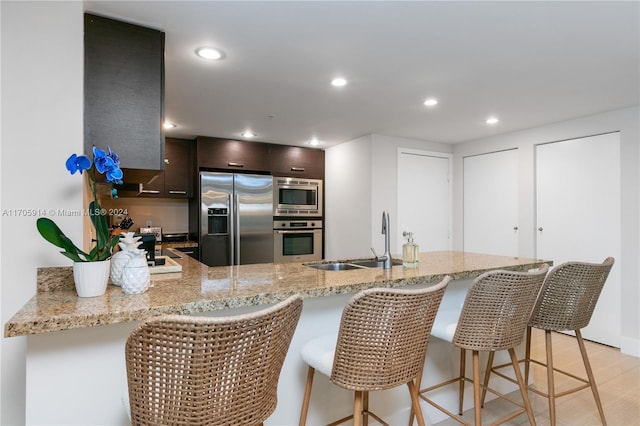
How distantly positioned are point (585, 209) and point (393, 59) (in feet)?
8.99

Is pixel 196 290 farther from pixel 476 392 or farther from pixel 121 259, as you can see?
pixel 476 392

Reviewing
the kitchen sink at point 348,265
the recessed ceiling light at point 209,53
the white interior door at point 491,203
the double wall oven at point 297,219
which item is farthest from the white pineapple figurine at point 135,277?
the white interior door at point 491,203

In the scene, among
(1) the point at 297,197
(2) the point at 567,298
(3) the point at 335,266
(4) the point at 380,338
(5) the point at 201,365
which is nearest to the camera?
(5) the point at 201,365

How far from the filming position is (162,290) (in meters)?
1.44

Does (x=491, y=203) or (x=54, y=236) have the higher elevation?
(x=491, y=203)

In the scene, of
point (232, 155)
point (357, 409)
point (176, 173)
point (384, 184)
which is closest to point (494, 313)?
point (357, 409)

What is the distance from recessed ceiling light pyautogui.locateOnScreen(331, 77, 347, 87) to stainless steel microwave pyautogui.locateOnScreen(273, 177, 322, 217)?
7.52ft

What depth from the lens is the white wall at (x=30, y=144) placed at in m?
1.48

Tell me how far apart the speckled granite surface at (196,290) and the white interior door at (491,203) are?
239 cm

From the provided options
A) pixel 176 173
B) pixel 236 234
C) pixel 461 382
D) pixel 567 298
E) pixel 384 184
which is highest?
pixel 176 173

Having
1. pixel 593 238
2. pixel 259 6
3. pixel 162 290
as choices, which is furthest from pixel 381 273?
pixel 593 238

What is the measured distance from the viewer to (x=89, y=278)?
4.28ft

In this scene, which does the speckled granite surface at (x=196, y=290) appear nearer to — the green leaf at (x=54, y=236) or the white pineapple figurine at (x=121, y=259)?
the white pineapple figurine at (x=121, y=259)

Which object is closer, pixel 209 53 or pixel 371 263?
pixel 209 53
